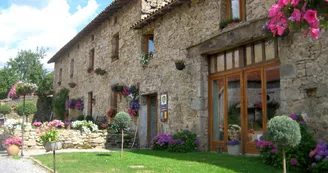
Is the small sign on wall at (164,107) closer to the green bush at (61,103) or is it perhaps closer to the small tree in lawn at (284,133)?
the small tree in lawn at (284,133)

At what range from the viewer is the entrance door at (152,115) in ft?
38.3

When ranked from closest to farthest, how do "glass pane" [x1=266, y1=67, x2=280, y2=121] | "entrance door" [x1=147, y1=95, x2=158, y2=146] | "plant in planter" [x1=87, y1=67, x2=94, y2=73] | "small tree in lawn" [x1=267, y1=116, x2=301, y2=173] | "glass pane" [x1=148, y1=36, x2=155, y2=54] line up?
1. "small tree in lawn" [x1=267, y1=116, x2=301, y2=173]
2. "glass pane" [x1=266, y1=67, x2=280, y2=121]
3. "entrance door" [x1=147, y1=95, x2=158, y2=146]
4. "glass pane" [x1=148, y1=36, x2=155, y2=54]
5. "plant in planter" [x1=87, y1=67, x2=94, y2=73]

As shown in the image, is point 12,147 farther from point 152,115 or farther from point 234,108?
point 234,108

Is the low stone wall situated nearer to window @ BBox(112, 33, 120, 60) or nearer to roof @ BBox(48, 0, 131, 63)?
window @ BBox(112, 33, 120, 60)

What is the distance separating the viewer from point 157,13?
1062 cm

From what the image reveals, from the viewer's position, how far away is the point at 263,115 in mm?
7176

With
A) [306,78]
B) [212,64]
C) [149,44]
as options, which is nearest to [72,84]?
[149,44]

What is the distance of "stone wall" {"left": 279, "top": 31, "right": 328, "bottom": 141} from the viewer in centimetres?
582

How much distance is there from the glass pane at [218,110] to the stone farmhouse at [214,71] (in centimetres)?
3

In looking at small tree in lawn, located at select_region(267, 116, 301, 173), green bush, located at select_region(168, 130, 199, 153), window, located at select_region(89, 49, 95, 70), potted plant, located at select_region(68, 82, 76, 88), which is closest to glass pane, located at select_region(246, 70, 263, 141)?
green bush, located at select_region(168, 130, 199, 153)

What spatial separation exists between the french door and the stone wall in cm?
42

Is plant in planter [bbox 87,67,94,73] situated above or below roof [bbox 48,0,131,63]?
below

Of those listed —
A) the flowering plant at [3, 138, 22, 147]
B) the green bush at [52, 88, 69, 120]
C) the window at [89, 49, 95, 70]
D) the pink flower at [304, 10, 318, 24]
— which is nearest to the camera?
the pink flower at [304, 10, 318, 24]

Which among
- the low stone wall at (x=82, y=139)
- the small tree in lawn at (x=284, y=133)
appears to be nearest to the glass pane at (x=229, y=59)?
the small tree in lawn at (x=284, y=133)
